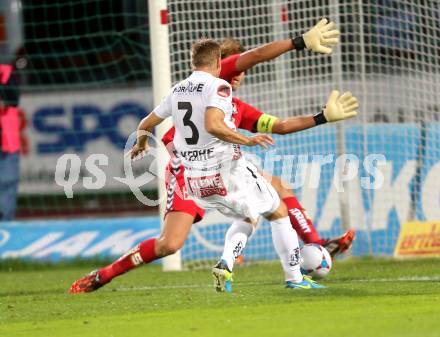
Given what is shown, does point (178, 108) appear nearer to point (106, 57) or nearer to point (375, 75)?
point (375, 75)

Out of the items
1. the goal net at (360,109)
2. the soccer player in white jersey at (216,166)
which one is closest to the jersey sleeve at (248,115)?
the soccer player in white jersey at (216,166)

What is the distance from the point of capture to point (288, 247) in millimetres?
8867

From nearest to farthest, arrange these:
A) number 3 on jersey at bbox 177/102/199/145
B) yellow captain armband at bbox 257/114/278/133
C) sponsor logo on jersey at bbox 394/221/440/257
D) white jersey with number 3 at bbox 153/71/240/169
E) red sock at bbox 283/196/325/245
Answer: white jersey with number 3 at bbox 153/71/240/169 < number 3 on jersey at bbox 177/102/199/145 < yellow captain armband at bbox 257/114/278/133 < red sock at bbox 283/196/325/245 < sponsor logo on jersey at bbox 394/221/440/257

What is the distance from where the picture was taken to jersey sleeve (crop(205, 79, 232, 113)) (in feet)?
27.5

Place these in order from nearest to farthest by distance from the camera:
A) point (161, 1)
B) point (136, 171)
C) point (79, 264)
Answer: point (161, 1) < point (79, 264) < point (136, 171)

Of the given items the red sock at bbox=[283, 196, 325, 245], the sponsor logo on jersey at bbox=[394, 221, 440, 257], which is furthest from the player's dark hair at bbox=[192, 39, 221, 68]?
the sponsor logo on jersey at bbox=[394, 221, 440, 257]

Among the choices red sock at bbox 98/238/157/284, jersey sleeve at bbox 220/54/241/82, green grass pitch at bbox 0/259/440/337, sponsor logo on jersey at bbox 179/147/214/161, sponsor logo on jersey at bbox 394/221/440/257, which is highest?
jersey sleeve at bbox 220/54/241/82

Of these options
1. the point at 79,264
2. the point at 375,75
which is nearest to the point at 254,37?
the point at 375,75

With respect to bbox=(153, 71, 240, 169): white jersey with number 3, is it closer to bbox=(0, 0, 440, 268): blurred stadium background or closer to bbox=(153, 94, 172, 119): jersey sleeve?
bbox=(153, 94, 172, 119): jersey sleeve

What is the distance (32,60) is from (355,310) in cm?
1143

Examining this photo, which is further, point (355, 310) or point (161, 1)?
point (161, 1)

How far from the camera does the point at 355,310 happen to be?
A: 718 centimetres

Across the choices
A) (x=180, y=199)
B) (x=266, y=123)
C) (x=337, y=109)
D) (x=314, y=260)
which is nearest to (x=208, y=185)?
(x=180, y=199)

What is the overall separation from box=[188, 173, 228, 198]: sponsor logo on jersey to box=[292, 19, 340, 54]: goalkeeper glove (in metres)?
1.22
